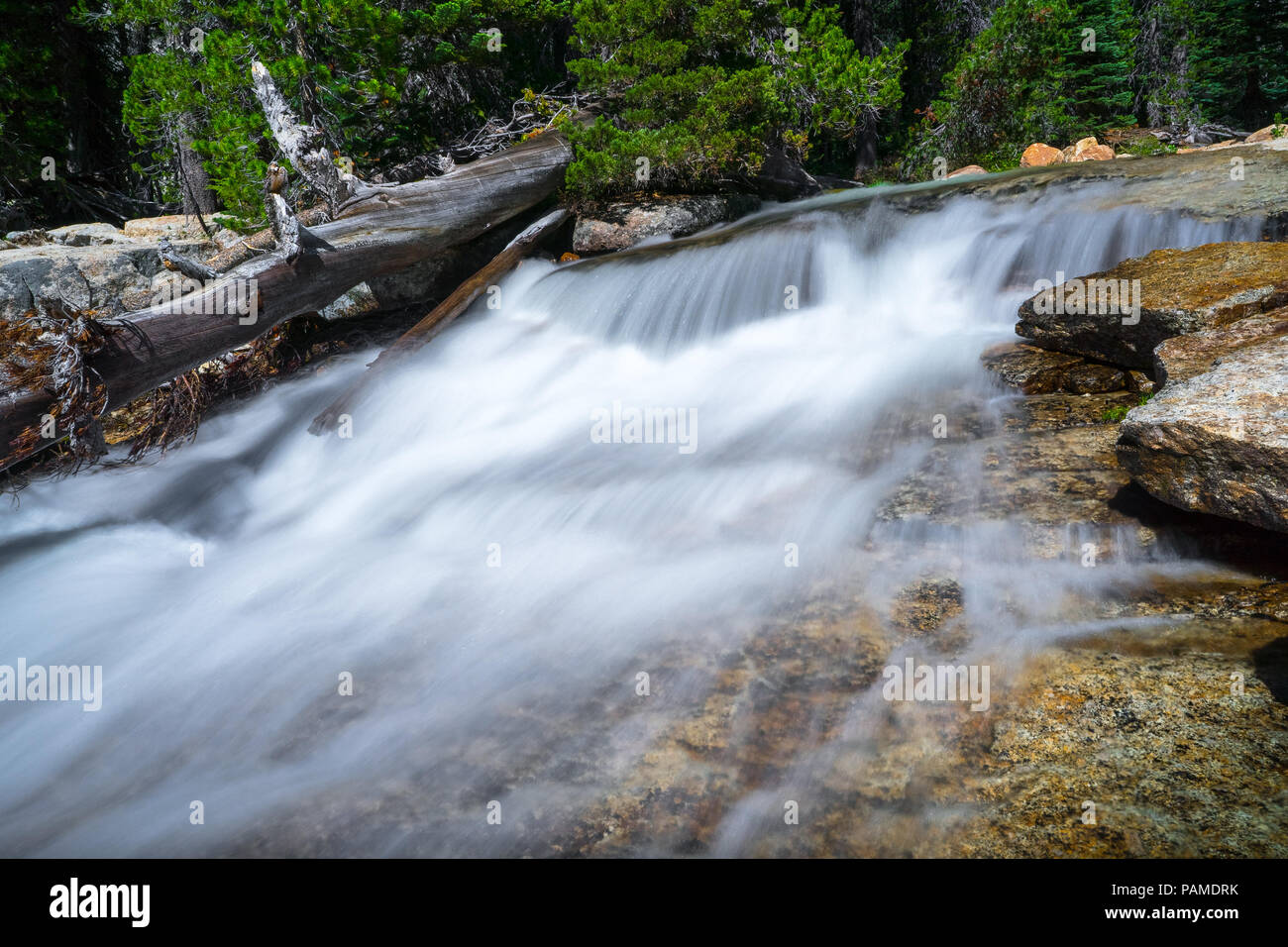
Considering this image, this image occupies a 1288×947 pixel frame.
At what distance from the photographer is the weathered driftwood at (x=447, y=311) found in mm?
6586

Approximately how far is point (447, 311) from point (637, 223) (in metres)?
2.85

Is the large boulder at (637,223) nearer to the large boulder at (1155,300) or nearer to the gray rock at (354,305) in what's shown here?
the gray rock at (354,305)

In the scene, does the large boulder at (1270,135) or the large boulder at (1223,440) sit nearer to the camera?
the large boulder at (1223,440)

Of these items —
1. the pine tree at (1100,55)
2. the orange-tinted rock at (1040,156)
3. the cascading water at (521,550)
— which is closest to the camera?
the cascading water at (521,550)

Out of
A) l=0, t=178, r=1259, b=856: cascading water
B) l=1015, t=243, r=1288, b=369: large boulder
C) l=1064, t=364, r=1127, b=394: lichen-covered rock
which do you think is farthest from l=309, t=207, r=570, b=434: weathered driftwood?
l=1064, t=364, r=1127, b=394: lichen-covered rock

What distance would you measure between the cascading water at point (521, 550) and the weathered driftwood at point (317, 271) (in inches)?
36.8

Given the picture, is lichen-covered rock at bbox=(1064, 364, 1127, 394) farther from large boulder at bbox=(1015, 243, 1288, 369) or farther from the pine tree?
the pine tree

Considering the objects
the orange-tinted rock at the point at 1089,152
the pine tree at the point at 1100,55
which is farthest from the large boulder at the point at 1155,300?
the pine tree at the point at 1100,55

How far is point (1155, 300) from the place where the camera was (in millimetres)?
4254

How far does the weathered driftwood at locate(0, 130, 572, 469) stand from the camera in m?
5.18

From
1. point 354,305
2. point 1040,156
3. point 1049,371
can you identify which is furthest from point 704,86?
point 1040,156

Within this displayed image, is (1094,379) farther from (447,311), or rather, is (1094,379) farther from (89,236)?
(89,236)
